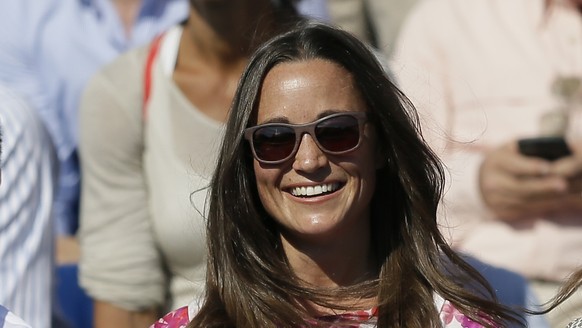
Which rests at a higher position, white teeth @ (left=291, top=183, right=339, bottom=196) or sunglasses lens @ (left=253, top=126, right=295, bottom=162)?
sunglasses lens @ (left=253, top=126, right=295, bottom=162)

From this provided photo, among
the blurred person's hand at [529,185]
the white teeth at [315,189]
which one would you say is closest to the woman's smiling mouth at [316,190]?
the white teeth at [315,189]

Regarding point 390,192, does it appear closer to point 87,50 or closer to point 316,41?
point 316,41

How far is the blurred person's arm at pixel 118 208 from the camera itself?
4.16 m

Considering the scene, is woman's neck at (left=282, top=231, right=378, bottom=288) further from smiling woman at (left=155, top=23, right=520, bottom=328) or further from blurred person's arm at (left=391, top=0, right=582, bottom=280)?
blurred person's arm at (left=391, top=0, right=582, bottom=280)

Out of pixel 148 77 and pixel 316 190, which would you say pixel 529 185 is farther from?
pixel 316 190

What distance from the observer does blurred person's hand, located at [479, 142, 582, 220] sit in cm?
432

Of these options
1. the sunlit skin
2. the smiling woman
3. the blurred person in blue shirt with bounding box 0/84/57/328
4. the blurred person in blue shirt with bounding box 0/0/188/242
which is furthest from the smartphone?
the blurred person in blue shirt with bounding box 0/0/188/242

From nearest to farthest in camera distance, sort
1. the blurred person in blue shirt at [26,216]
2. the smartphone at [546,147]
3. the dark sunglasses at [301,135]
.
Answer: the dark sunglasses at [301,135] → the blurred person in blue shirt at [26,216] → the smartphone at [546,147]

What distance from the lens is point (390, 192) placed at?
11.0 feet

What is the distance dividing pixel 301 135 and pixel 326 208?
176mm

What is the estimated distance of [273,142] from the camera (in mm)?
3121

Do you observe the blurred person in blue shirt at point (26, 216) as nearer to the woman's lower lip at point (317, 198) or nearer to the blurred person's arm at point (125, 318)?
the blurred person's arm at point (125, 318)

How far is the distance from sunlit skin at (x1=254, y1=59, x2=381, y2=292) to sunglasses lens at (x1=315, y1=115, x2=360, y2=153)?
0.02m

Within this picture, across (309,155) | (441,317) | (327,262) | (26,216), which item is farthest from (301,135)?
(26,216)
